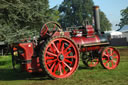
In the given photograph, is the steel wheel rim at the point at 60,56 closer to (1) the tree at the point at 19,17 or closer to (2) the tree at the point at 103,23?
(1) the tree at the point at 19,17

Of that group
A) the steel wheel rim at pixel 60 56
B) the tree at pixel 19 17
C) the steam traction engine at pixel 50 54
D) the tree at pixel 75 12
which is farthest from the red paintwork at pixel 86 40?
the tree at pixel 75 12

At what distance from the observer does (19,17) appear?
33.2ft

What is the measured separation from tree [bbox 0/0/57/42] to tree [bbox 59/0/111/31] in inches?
2070

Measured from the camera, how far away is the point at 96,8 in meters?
7.97

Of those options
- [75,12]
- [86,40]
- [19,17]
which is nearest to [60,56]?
[86,40]

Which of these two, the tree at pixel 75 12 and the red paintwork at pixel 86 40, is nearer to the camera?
the red paintwork at pixel 86 40

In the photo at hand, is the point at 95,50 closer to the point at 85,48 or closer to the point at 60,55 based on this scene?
the point at 85,48

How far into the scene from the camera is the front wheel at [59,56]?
16.9 ft

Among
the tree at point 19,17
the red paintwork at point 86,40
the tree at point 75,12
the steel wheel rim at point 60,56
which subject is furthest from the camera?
the tree at point 75,12

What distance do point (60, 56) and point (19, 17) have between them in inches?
215

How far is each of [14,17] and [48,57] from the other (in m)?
5.08

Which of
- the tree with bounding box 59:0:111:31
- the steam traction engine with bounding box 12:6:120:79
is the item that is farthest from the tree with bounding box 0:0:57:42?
the tree with bounding box 59:0:111:31

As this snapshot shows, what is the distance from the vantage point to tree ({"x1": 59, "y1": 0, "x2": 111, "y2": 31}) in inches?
2525

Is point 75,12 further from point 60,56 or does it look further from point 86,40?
point 60,56
